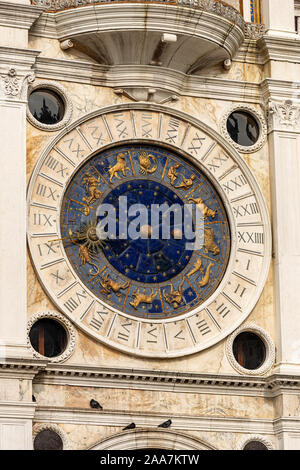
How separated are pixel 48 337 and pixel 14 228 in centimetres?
157

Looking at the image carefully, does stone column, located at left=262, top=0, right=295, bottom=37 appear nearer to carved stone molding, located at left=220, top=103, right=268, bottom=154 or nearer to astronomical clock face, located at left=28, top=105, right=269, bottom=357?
carved stone molding, located at left=220, top=103, right=268, bottom=154

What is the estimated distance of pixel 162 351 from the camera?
887 inches

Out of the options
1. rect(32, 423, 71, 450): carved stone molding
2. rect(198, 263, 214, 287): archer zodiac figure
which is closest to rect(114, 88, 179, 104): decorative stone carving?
rect(198, 263, 214, 287): archer zodiac figure

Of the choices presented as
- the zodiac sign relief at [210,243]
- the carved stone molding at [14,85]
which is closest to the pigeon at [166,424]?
the zodiac sign relief at [210,243]

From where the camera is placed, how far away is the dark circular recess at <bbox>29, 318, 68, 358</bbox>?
22.0 m

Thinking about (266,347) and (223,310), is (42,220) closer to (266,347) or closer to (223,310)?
(223,310)

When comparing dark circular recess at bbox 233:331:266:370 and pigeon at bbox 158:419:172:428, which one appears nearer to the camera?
pigeon at bbox 158:419:172:428

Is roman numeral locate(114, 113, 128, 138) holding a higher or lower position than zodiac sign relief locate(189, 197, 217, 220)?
higher

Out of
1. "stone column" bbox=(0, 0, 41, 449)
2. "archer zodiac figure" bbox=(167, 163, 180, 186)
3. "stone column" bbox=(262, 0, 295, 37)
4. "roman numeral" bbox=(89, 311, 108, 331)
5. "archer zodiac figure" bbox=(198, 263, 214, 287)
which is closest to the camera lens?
"stone column" bbox=(0, 0, 41, 449)

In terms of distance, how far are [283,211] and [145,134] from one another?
2.32m

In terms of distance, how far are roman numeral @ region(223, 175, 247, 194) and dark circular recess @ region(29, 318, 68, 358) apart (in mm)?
3370

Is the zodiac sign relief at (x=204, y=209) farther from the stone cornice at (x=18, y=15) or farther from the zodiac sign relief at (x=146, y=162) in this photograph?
the stone cornice at (x=18, y=15)

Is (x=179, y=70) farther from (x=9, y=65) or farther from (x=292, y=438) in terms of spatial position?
(x=292, y=438)

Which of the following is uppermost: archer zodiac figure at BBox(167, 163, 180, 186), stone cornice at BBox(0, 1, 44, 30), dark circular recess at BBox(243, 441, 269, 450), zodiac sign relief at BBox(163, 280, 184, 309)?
stone cornice at BBox(0, 1, 44, 30)
